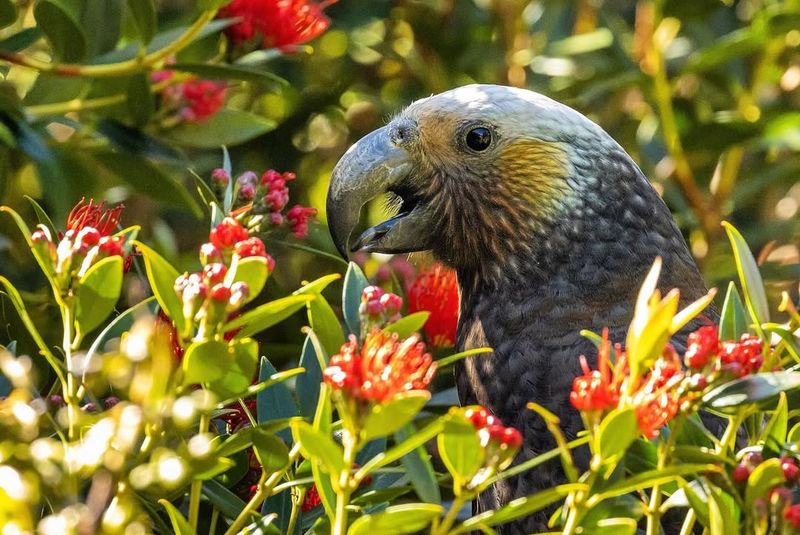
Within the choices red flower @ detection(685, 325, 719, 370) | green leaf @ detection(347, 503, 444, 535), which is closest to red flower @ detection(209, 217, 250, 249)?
green leaf @ detection(347, 503, 444, 535)

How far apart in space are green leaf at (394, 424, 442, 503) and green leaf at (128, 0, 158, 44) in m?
1.02

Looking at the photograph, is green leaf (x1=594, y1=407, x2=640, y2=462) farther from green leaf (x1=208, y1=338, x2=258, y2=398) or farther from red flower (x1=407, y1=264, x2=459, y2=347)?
red flower (x1=407, y1=264, x2=459, y2=347)

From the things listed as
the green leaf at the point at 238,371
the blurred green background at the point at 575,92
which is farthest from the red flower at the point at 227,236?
the blurred green background at the point at 575,92

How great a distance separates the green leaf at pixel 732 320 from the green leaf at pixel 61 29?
111 centimetres

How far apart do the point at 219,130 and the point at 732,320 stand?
1.30m

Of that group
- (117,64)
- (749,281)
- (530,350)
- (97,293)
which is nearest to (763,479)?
(749,281)

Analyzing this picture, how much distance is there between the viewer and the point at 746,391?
3.76 feet

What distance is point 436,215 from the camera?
2.34 meters

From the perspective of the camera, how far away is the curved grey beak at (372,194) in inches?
86.4

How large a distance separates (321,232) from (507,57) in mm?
1112

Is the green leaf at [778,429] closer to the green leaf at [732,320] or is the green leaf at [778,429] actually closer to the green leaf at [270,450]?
the green leaf at [732,320]

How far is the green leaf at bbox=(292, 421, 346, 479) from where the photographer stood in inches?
41.0

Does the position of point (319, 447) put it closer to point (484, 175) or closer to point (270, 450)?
point (270, 450)

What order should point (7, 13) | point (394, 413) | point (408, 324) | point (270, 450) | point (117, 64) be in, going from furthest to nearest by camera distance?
point (117, 64) < point (7, 13) < point (408, 324) < point (270, 450) < point (394, 413)
